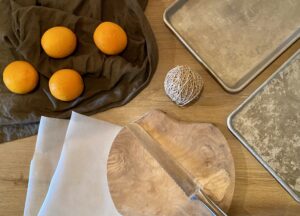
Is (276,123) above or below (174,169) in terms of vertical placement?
above

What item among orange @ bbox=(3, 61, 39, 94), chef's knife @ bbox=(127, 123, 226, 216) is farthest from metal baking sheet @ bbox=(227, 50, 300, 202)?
orange @ bbox=(3, 61, 39, 94)

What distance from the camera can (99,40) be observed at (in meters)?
0.62

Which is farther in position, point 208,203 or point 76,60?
point 76,60

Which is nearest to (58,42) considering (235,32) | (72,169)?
(72,169)

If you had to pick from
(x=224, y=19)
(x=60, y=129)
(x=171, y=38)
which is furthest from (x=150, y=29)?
(x=60, y=129)

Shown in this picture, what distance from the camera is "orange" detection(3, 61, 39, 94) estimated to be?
0.61 meters

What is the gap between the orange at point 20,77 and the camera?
2.00ft

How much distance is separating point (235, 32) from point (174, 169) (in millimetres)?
308

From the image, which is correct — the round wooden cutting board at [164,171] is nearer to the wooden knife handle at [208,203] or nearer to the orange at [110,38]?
the wooden knife handle at [208,203]

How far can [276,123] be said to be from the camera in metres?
0.60

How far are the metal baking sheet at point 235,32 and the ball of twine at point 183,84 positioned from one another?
0.21ft

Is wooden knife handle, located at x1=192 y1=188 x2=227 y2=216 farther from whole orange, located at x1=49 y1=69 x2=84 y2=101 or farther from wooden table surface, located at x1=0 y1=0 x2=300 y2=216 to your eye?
whole orange, located at x1=49 y1=69 x2=84 y2=101

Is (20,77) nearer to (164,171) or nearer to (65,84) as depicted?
(65,84)

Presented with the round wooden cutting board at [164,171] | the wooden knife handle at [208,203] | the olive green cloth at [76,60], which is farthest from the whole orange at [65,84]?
the wooden knife handle at [208,203]
